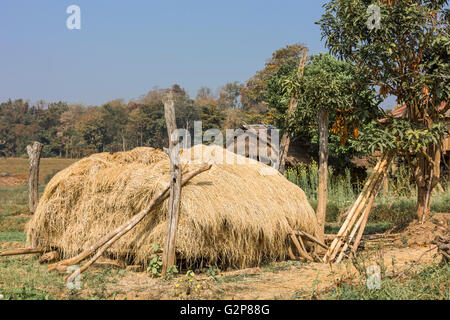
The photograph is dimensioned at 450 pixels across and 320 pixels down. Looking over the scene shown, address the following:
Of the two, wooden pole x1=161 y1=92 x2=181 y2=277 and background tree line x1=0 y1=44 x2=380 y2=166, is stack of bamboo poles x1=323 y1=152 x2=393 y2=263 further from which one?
background tree line x1=0 y1=44 x2=380 y2=166

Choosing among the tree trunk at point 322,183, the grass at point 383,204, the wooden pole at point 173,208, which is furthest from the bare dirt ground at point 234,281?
the grass at point 383,204

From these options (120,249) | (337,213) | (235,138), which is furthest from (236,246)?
(235,138)

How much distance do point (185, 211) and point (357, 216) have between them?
10.4ft

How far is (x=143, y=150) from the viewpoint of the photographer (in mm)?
8094

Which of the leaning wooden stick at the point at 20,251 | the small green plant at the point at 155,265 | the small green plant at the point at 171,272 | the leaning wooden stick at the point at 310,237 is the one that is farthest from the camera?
the leaning wooden stick at the point at 310,237

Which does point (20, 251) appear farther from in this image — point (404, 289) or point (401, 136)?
point (401, 136)

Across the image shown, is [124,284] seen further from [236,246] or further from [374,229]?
[374,229]

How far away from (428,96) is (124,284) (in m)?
5.50

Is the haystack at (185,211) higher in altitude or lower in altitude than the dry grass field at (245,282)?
higher

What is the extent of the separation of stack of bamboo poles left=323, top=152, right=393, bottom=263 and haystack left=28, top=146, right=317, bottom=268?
0.55 m

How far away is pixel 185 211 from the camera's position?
20.0 feet

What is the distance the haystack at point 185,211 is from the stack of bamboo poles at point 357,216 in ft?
1.81

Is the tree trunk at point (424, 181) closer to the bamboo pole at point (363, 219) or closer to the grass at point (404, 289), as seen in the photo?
the bamboo pole at point (363, 219)

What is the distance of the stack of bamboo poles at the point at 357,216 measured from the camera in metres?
7.27
